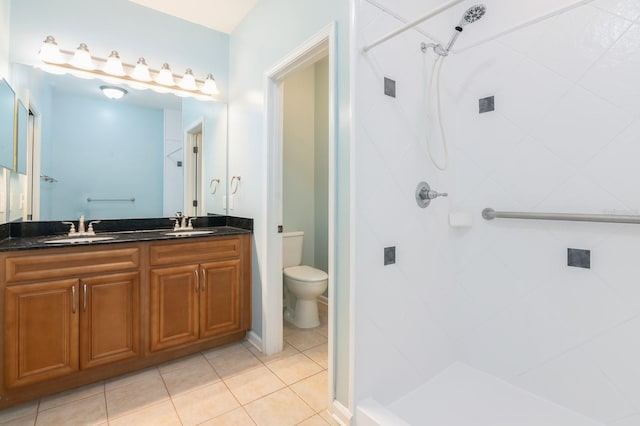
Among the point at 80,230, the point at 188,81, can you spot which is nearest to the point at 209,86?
the point at 188,81

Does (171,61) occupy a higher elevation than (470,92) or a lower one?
higher

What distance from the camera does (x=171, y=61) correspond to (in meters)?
2.45

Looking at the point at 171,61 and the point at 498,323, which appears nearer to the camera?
the point at 498,323

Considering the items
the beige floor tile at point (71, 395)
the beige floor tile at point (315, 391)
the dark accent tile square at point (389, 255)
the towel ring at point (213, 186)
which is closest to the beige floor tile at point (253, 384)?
the beige floor tile at point (315, 391)

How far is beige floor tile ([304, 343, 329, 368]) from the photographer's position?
2.12m

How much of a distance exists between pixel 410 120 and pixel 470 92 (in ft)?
1.69

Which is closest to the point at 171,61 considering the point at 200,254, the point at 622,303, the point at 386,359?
the point at 200,254

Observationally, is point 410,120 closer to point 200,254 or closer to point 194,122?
point 200,254

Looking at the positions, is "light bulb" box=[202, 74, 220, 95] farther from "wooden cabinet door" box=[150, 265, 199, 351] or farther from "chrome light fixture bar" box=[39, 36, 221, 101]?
"wooden cabinet door" box=[150, 265, 199, 351]

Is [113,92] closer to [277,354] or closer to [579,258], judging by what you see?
[277,354]

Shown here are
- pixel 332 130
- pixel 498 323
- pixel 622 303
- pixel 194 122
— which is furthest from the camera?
pixel 194 122

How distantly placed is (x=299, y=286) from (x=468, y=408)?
1460 millimetres

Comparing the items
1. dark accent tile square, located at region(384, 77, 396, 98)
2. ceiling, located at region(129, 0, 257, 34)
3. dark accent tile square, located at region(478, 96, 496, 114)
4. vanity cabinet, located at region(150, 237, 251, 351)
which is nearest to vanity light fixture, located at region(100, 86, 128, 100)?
ceiling, located at region(129, 0, 257, 34)

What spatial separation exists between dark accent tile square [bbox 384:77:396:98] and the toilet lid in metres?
1.57
